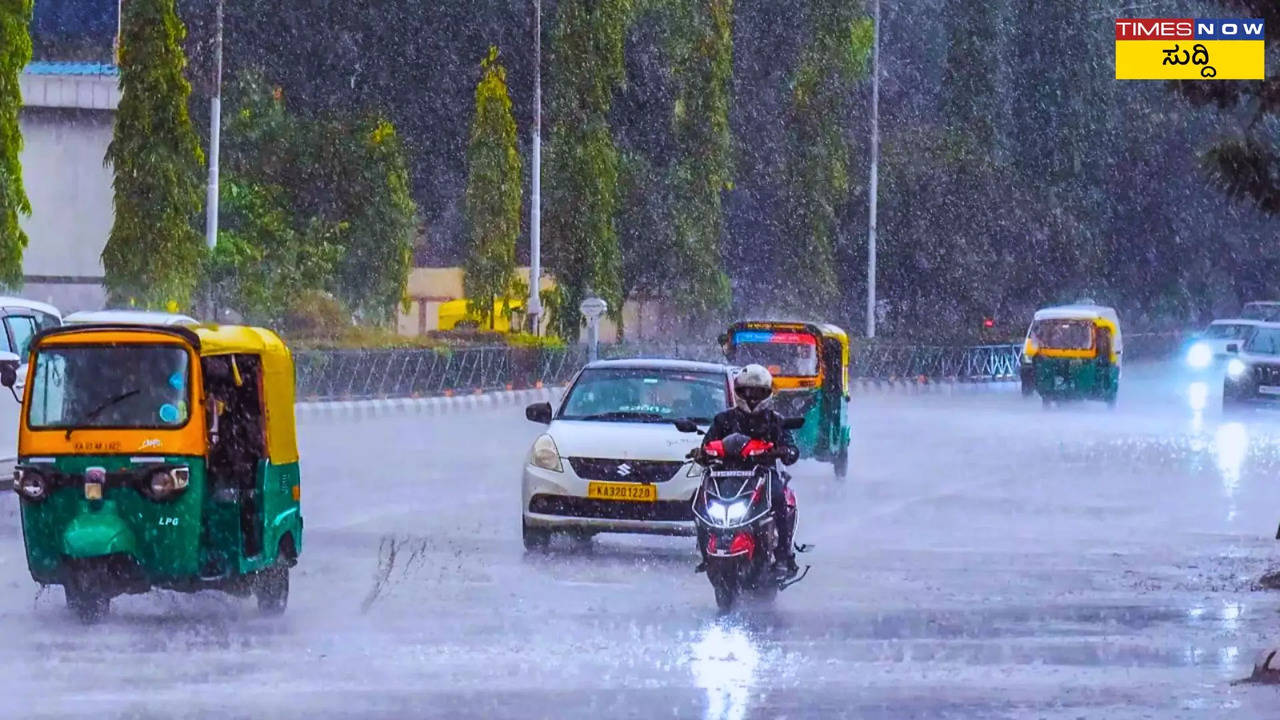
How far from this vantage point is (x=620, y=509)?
17.0 meters

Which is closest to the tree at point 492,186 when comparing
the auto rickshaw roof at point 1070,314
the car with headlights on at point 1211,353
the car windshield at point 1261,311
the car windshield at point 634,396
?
the auto rickshaw roof at point 1070,314

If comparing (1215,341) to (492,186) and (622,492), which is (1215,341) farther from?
(622,492)

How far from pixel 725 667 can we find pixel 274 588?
10.3 ft

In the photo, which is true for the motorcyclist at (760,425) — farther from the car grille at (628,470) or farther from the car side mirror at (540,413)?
the car side mirror at (540,413)

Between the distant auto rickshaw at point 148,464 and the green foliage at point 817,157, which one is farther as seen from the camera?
the green foliage at point 817,157

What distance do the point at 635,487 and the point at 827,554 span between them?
1843 millimetres

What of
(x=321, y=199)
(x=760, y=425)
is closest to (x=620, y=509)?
(x=760, y=425)

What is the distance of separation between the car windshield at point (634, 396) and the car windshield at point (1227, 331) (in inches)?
1774

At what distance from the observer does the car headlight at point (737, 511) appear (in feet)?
45.2

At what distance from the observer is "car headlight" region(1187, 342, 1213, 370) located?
64.0 meters

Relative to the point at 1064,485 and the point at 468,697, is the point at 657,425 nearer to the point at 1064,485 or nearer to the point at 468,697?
the point at 468,697

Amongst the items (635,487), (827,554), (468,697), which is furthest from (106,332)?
(827,554)

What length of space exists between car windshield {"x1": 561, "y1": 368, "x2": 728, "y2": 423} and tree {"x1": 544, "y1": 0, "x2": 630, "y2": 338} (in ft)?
128

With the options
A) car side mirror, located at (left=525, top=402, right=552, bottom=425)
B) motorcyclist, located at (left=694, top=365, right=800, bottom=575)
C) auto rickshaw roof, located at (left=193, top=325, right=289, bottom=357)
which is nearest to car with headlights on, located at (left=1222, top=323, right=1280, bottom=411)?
car side mirror, located at (left=525, top=402, right=552, bottom=425)
